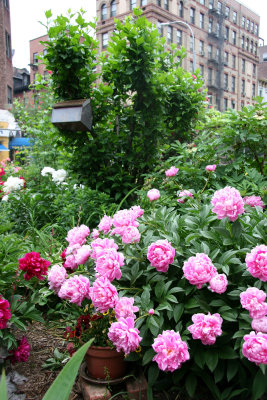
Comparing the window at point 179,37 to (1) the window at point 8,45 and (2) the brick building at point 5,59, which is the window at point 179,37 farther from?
(1) the window at point 8,45

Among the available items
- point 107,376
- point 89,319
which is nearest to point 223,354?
point 107,376

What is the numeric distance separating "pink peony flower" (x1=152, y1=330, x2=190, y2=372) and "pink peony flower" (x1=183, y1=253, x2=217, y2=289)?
Answer: 10.2 inches

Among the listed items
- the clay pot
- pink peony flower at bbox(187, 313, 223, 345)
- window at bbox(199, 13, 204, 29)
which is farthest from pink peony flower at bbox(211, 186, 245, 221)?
window at bbox(199, 13, 204, 29)

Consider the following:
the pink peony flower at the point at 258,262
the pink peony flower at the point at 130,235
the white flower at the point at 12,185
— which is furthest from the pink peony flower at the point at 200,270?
the white flower at the point at 12,185

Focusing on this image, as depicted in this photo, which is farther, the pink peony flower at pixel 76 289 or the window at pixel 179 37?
the window at pixel 179 37

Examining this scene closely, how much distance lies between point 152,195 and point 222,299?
35.9 inches

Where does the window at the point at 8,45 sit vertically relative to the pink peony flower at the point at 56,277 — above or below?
above

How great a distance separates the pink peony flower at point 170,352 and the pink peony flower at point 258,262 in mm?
445

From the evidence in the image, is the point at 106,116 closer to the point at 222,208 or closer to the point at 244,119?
the point at 244,119

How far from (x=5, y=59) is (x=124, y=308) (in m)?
24.5

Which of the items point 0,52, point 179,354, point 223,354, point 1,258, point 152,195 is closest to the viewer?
point 179,354

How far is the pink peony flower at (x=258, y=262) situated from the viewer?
1605 millimetres

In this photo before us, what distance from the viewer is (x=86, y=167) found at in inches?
181

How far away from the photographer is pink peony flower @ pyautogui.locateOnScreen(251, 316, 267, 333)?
1.53 m
